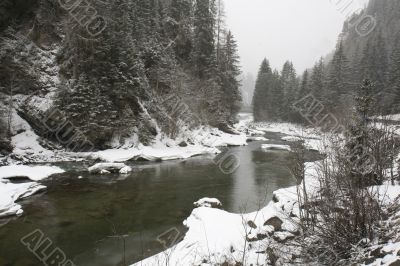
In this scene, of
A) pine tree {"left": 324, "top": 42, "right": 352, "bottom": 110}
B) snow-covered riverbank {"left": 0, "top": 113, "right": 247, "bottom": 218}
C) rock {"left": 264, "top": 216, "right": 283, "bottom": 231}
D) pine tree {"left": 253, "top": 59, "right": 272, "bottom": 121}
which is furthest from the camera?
pine tree {"left": 253, "top": 59, "right": 272, "bottom": 121}

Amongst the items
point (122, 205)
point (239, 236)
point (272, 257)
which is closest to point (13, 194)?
point (122, 205)

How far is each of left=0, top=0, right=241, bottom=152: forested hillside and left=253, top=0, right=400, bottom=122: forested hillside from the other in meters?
21.1

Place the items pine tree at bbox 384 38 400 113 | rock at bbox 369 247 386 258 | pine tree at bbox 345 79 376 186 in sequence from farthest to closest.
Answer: pine tree at bbox 384 38 400 113
pine tree at bbox 345 79 376 186
rock at bbox 369 247 386 258

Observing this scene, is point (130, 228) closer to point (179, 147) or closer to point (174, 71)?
point (179, 147)

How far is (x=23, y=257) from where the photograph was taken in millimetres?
8984

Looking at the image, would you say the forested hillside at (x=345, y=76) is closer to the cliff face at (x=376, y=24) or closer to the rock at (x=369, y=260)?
the cliff face at (x=376, y=24)

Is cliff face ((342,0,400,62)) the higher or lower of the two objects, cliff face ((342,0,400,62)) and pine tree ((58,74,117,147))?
the higher

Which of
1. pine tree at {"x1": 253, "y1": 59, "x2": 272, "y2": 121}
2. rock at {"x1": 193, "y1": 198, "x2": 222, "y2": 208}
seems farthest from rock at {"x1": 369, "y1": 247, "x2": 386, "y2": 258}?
pine tree at {"x1": 253, "y1": 59, "x2": 272, "y2": 121}

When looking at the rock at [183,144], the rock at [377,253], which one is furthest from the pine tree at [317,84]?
the rock at [377,253]

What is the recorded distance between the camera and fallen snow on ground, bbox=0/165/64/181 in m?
16.5

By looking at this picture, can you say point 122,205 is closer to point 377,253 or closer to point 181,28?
point 377,253

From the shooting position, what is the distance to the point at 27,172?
57.5 feet

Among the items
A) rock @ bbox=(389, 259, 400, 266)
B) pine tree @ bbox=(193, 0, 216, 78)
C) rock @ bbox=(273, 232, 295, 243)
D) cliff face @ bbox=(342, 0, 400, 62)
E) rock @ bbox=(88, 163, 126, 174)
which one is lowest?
rock @ bbox=(88, 163, 126, 174)

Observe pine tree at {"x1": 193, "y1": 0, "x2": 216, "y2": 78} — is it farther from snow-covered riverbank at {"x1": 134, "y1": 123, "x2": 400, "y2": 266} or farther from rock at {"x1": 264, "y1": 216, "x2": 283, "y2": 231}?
rock at {"x1": 264, "y1": 216, "x2": 283, "y2": 231}
